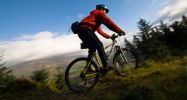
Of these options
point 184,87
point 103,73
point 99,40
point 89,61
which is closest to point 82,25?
point 99,40

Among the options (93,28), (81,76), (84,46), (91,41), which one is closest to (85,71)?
(81,76)

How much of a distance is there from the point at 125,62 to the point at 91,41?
264 cm

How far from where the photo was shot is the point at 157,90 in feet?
19.2

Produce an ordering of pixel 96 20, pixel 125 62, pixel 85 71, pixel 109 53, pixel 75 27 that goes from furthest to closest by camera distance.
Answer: pixel 125 62
pixel 109 53
pixel 85 71
pixel 96 20
pixel 75 27

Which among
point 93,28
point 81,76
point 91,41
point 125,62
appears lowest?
point 81,76

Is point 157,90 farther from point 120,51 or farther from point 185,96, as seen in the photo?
point 120,51

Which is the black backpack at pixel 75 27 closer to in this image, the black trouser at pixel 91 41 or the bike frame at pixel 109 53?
the black trouser at pixel 91 41

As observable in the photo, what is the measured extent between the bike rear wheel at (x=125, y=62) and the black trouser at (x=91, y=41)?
1.57 metres

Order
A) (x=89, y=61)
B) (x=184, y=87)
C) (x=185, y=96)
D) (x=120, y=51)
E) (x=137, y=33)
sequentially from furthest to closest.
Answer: (x=137, y=33)
(x=120, y=51)
(x=89, y=61)
(x=184, y=87)
(x=185, y=96)

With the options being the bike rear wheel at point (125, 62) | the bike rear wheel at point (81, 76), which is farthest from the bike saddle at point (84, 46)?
the bike rear wheel at point (125, 62)

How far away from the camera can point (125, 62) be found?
32.7 ft

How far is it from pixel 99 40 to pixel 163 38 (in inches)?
2848

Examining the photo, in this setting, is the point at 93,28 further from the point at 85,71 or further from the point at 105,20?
the point at 85,71

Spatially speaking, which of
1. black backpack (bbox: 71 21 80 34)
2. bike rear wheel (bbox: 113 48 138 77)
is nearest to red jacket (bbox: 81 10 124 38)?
black backpack (bbox: 71 21 80 34)
